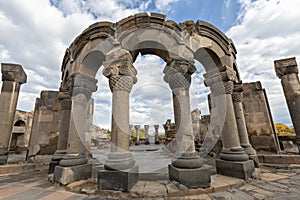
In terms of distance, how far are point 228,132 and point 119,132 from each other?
325 centimetres

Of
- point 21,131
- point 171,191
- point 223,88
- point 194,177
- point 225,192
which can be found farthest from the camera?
point 21,131

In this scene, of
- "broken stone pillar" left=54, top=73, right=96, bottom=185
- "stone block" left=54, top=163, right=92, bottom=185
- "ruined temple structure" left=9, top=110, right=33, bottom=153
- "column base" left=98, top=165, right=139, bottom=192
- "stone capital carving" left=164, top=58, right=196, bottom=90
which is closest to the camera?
"column base" left=98, top=165, right=139, bottom=192

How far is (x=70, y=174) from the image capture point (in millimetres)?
3605

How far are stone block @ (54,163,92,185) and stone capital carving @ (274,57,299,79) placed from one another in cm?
873

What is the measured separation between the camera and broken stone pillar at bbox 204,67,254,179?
3750 millimetres

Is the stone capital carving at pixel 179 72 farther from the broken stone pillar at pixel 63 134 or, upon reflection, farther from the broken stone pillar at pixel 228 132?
the broken stone pillar at pixel 63 134

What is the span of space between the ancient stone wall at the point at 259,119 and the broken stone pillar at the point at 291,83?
872 mm

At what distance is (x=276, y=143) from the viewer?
6.52 meters

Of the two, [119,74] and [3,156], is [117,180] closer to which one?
[119,74]

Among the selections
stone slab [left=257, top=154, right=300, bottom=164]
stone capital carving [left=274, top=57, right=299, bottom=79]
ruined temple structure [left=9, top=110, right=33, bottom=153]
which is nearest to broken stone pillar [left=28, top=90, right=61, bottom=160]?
stone slab [left=257, top=154, right=300, bottom=164]

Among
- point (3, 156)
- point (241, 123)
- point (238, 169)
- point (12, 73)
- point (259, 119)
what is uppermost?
point (12, 73)

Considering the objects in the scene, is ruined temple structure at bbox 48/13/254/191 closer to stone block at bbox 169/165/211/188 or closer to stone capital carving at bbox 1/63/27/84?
stone block at bbox 169/165/211/188

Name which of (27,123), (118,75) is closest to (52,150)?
(118,75)

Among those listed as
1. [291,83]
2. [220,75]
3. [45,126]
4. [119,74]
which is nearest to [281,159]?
[291,83]
